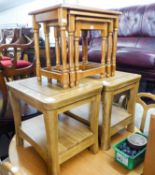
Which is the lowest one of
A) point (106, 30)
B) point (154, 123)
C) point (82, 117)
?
point (82, 117)

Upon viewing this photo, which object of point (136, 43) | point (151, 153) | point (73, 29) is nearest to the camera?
point (151, 153)

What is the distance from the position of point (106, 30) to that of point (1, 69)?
853 mm

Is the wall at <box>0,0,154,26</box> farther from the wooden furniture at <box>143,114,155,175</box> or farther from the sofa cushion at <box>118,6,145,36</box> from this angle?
the wooden furniture at <box>143,114,155,175</box>

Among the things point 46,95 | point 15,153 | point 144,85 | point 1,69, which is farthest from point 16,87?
point 144,85

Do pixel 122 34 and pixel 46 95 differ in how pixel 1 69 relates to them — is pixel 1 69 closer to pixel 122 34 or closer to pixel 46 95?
pixel 46 95

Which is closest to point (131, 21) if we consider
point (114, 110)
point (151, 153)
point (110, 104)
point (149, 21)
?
point (149, 21)

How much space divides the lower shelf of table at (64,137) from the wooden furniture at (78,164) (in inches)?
2.9

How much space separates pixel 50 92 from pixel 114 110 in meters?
0.48

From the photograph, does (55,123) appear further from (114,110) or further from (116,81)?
(114,110)

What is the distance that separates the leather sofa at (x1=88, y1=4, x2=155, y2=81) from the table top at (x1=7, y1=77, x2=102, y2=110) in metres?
0.93

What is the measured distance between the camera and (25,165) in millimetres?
762

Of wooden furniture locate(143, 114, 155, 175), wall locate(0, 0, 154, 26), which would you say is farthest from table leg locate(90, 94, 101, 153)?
wall locate(0, 0, 154, 26)

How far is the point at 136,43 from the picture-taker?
7.36 feet

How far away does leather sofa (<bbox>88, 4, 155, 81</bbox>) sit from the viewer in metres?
1.58
